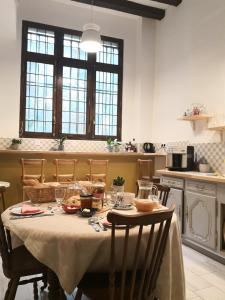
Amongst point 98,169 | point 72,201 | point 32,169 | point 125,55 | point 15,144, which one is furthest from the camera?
point 125,55

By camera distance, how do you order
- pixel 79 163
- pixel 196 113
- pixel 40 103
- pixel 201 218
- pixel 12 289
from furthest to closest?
pixel 40 103 < pixel 79 163 < pixel 196 113 < pixel 201 218 < pixel 12 289

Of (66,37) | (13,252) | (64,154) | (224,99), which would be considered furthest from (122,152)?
(13,252)

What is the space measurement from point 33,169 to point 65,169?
23.2 inches

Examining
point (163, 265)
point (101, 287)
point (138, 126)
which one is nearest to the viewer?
point (101, 287)

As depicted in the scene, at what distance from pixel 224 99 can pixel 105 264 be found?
127 inches

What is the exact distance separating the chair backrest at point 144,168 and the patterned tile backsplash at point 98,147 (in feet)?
1.21

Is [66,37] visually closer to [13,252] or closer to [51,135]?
[51,135]

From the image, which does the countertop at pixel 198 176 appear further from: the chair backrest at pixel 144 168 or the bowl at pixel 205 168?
the chair backrest at pixel 144 168

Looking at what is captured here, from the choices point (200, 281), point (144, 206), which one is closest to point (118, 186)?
point (144, 206)

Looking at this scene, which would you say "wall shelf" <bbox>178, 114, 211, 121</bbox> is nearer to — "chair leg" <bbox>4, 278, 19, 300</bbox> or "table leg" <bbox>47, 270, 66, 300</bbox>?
"table leg" <bbox>47, 270, 66, 300</bbox>

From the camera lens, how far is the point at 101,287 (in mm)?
1419

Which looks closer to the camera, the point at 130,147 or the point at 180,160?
the point at 180,160

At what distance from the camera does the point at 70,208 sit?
184 cm

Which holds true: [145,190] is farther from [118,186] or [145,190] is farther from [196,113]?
[196,113]
